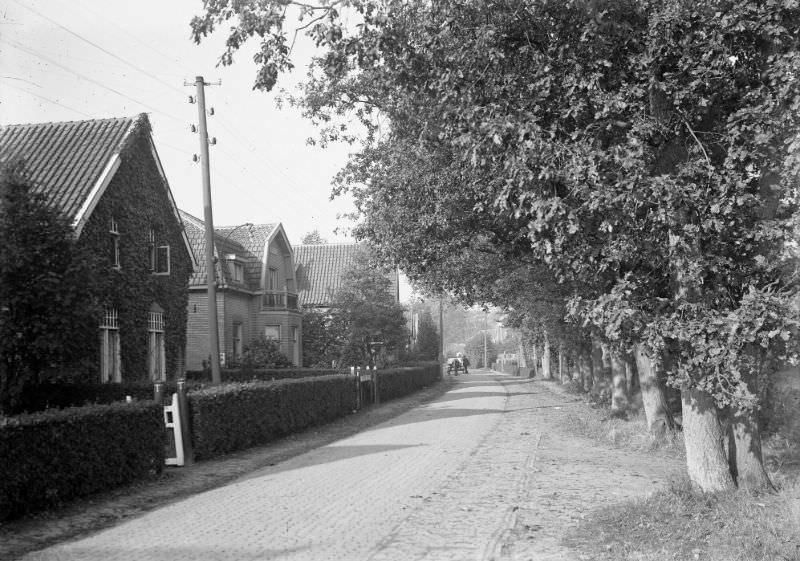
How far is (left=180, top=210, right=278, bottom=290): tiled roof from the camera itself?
107 feet

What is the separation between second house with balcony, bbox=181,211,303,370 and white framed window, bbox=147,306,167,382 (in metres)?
7.97

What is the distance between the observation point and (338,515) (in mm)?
8180

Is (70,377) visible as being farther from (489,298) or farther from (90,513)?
(489,298)

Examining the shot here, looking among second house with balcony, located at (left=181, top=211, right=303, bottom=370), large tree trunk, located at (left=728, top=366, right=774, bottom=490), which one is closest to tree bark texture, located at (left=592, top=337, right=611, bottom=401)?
second house with balcony, located at (left=181, top=211, right=303, bottom=370)

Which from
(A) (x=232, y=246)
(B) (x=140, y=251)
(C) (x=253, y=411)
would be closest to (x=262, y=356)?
(A) (x=232, y=246)

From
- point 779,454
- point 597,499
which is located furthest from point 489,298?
point 597,499

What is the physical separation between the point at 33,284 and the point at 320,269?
36.1 metres

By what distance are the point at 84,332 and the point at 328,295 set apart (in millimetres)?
32110

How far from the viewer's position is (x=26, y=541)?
718 cm

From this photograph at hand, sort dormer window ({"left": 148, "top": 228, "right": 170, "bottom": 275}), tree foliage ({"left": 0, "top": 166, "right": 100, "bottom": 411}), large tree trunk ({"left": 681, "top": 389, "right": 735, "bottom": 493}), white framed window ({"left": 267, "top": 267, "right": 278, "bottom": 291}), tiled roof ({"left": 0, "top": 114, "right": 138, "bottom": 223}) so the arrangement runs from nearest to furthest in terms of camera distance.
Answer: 1. large tree trunk ({"left": 681, "top": 389, "right": 735, "bottom": 493})
2. tree foliage ({"left": 0, "top": 166, "right": 100, "bottom": 411})
3. tiled roof ({"left": 0, "top": 114, "right": 138, "bottom": 223})
4. dormer window ({"left": 148, "top": 228, "right": 170, "bottom": 275})
5. white framed window ({"left": 267, "top": 267, "right": 278, "bottom": 291})

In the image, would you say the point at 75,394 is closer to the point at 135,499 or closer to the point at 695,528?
the point at 135,499

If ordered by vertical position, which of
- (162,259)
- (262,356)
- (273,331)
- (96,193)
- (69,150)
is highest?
(69,150)

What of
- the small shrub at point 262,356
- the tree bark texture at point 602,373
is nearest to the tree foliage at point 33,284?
the small shrub at point 262,356

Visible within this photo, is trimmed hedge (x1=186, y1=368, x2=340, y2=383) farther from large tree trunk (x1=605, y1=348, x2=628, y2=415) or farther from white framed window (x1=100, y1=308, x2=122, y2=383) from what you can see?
large tree trunk (x1=605, y1=348, x2=628, y2=415)
